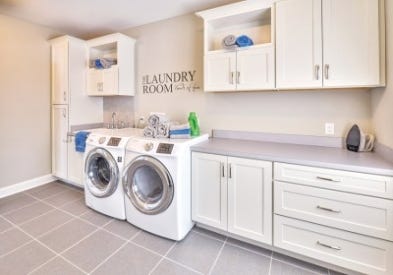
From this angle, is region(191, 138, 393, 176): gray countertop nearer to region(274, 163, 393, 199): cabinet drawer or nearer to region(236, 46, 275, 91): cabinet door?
region(274, 163, 393, 199): cabinet drawer

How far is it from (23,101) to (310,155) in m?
3.62

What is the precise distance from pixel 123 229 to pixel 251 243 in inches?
49.2

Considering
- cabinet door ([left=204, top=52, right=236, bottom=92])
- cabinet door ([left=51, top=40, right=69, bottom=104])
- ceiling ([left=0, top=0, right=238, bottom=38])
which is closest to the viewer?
cabinet door ([left=204, top=52, right=236, bottom=92])

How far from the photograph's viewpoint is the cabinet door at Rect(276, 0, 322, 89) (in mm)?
1740

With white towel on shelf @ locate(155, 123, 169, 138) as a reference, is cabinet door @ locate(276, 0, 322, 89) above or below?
above

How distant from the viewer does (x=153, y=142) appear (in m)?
1.98

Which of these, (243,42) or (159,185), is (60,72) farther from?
(243,42)

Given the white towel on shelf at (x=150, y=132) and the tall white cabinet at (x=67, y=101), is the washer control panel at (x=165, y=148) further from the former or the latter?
the tall white cabinet at (x=67, y=101)

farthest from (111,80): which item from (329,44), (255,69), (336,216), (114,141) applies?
(336,216)

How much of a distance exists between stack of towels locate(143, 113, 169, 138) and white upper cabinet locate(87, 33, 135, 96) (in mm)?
999

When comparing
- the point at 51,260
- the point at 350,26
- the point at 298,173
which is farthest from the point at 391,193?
the point at 51,260

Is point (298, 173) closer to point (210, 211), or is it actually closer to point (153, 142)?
point (210, 211)

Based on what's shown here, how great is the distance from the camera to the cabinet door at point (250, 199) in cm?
169

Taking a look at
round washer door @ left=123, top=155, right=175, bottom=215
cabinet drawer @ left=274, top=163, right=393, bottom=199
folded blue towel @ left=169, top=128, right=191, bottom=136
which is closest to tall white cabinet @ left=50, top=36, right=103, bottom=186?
round washer door @ left=123, top=155, right=175, bottom=215
